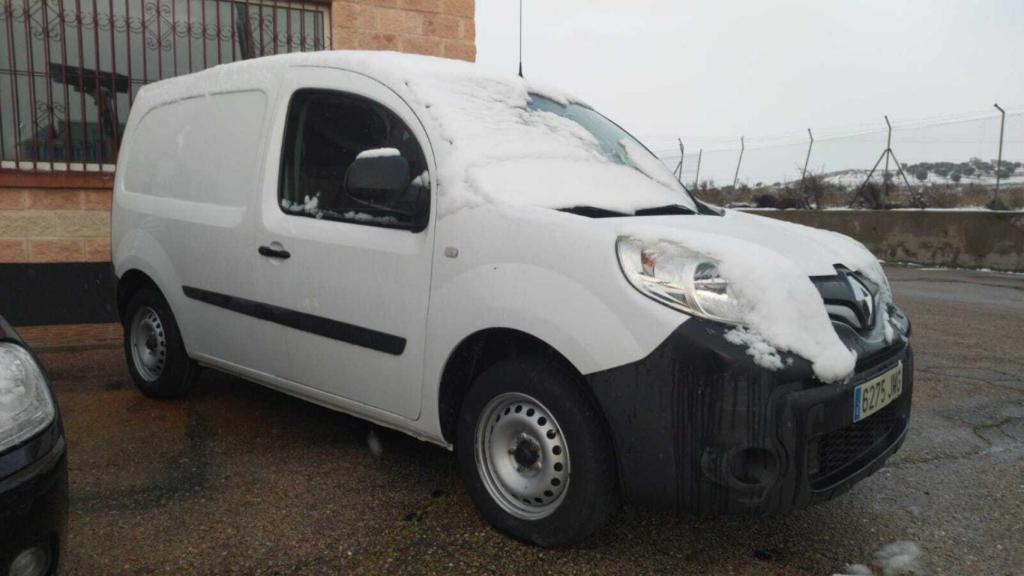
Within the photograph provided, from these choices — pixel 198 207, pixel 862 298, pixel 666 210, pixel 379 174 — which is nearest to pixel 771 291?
pixel 862 298

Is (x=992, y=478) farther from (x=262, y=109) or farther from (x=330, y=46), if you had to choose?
(x=330, y=46)

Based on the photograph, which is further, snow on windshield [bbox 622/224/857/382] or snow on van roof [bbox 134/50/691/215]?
snow on van roof [bbox 134/50/691/215]

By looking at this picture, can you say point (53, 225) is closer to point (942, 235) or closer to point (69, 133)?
point (69, 133)

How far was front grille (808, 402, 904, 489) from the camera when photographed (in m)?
2.14

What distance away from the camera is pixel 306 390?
3.11 metres

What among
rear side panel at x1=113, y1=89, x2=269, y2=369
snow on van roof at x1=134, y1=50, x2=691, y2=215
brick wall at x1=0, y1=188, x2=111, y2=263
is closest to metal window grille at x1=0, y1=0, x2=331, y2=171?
brick wall at x1=0, y1=188, x2=111, y2=263

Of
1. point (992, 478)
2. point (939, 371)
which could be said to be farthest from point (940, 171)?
point (992, 478)

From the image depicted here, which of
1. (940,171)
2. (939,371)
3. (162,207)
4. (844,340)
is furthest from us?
(940,171)

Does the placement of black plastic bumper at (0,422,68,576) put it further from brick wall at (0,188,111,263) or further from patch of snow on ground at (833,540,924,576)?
brick wall at (0,188,111,263)

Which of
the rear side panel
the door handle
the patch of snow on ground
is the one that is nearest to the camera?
the patch of snow on ground

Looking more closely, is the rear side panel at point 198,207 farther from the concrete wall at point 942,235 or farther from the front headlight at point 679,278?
the concrete wall at point 942,235

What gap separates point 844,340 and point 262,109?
2.52m

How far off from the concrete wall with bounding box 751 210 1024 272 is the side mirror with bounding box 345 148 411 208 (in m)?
11.0

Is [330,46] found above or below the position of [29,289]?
above
